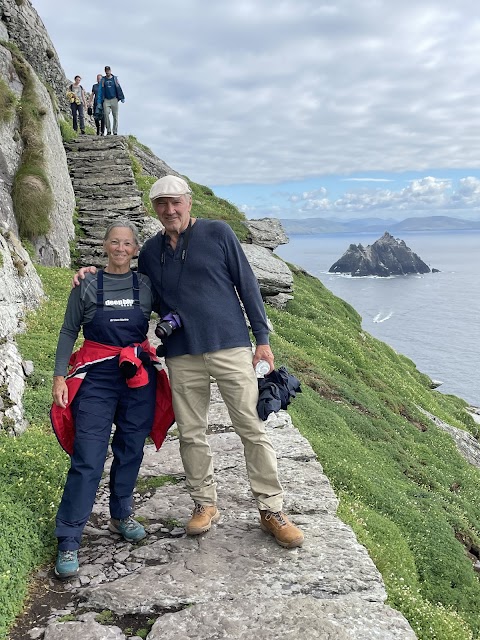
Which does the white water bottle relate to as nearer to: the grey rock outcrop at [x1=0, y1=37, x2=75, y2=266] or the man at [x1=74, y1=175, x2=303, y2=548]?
the man at [x1=74, y1=175, x2=303, y2=548]

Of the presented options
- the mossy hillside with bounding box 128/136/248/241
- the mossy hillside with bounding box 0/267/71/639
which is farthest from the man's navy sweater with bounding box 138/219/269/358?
the mossy hillside with bounding box 128/136/248/241

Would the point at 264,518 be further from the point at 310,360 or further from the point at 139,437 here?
the point at 310,360

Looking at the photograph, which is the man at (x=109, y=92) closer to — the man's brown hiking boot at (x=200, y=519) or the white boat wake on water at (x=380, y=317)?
the man's brown hiking boot at (x=200, y=519)

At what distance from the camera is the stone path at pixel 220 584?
558cm

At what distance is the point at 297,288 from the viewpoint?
33250 millimetres

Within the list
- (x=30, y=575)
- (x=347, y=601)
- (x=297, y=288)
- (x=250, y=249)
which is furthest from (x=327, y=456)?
(x=297, y=288)

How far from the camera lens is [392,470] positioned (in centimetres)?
1510

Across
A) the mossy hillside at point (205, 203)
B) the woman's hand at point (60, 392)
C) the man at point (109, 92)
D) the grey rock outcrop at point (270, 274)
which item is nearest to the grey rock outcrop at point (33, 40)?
the man at point (109, 92)

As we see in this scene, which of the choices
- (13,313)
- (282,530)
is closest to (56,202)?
(13,313)

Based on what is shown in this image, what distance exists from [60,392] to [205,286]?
2.11m

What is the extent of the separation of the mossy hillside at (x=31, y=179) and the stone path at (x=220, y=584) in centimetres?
1432

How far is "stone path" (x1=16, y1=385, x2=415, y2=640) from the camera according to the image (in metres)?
5.58

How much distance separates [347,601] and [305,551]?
101 cm

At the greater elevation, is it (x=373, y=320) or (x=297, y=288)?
(x=297, y=288)
